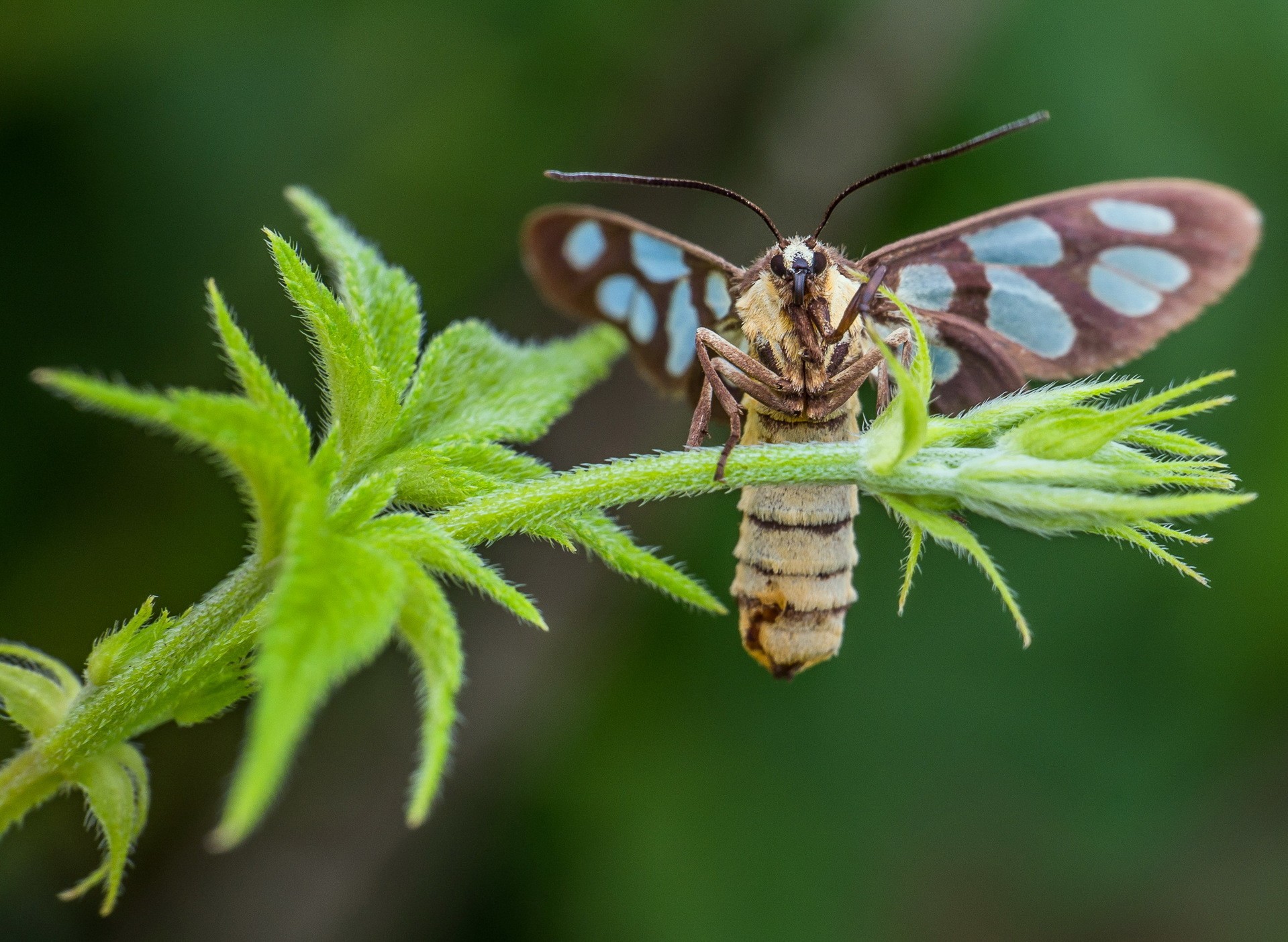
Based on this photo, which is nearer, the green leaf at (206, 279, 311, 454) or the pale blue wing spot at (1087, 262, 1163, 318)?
the green leaf at (206, 279, 311, 454)

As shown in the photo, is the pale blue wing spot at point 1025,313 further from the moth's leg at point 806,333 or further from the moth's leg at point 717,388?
the moth's leg at point 717,388

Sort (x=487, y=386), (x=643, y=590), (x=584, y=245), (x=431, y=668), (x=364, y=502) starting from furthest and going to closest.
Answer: (x=643, y=590), (x=584, y=245), (x=487, y=386), (x=364, y=502), (x=431, y=668)

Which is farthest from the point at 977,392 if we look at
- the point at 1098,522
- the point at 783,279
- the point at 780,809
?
the point at 780,809

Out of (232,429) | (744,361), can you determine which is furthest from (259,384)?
(744,361)

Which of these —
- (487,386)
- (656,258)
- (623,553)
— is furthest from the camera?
(656,258)

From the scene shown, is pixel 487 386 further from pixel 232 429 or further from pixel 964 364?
pixel 964 364

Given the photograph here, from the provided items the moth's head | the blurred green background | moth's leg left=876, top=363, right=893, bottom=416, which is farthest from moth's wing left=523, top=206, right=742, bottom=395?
the blurred green background

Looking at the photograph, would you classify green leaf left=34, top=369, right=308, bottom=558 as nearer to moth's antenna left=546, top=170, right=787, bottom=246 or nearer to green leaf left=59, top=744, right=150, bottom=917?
green leaf left=59, top=744, right=150, bottom=917
